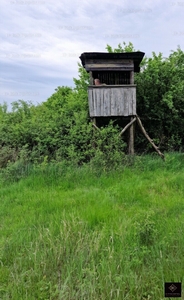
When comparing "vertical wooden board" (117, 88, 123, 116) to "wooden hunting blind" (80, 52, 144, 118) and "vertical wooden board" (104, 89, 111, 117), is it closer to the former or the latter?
"wooden hunting blind" (80, 52, 144, 118)

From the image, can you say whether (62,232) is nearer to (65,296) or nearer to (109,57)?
(65,296)

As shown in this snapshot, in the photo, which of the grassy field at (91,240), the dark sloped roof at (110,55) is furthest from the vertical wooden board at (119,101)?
the grassy field at (91,240)

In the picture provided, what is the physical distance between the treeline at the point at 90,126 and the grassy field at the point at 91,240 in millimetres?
2054

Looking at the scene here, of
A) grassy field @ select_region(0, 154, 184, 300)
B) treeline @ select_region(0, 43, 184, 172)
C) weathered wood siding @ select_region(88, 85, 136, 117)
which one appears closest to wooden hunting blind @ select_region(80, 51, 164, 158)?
weathered wood siding @ select_region(88, 85, 136, 117)

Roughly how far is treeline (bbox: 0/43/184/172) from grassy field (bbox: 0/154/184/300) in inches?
80.9

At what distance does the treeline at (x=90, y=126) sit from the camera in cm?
791

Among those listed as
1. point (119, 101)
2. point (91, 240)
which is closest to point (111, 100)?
point (119, 101)

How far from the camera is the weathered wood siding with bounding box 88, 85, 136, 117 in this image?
27.5 feet

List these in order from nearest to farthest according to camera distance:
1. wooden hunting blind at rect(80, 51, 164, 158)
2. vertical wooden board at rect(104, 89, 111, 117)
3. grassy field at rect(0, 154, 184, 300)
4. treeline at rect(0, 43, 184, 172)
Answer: grassy field at rect(0, 154, 184, 300), treeline at rect(0, 43, 184, 172), wooden hunting blind at rect(80, 51, 164, 158), vertical wooden board at rect(104, 89, 111, 117)

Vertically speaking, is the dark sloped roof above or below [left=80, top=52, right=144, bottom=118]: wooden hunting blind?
above

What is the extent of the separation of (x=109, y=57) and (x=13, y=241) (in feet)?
23.0

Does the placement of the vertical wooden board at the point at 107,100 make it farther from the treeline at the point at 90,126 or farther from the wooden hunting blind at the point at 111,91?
the treeline at the point at 90,126

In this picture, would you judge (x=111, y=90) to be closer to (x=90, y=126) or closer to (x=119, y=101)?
(x=119, y=101)

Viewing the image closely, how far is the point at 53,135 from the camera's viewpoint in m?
8.73
